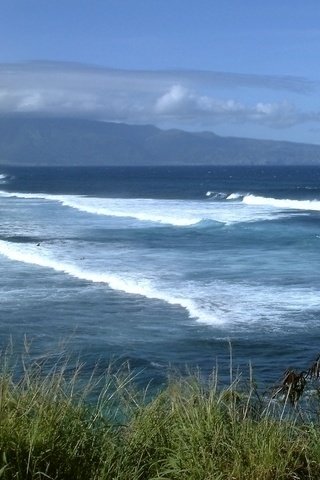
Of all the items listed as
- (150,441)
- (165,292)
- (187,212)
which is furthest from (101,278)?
(187,212)

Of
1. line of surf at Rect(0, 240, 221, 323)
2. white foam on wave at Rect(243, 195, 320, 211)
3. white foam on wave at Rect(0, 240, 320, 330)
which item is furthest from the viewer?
white foam on wave at Rect(243, 195, 320, 211)

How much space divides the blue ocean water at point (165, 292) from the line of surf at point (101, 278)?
0.04 meters

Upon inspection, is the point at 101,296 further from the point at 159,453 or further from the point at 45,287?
the point at 159,453

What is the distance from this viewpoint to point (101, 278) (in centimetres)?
2489

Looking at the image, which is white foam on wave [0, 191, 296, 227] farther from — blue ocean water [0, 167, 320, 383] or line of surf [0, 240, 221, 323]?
line of surf [0, 240, 221, 323]

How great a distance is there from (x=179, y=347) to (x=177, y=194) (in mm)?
67330

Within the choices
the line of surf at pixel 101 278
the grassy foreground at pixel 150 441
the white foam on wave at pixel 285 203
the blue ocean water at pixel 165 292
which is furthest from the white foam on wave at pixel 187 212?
the grassy foreground at pixel 150 441

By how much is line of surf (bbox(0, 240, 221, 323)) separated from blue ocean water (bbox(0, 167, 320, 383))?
0.13ft

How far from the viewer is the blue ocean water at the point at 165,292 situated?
16625 mm

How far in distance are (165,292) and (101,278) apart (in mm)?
2942

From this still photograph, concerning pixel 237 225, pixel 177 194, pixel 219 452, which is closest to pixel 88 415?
pixel 219 452

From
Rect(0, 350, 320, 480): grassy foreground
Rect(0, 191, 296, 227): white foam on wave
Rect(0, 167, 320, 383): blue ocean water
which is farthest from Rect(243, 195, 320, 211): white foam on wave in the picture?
Rect(0, 350, 320, 480): grassy foreground

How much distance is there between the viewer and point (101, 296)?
867 inches

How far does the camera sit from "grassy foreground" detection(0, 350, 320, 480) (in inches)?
212
